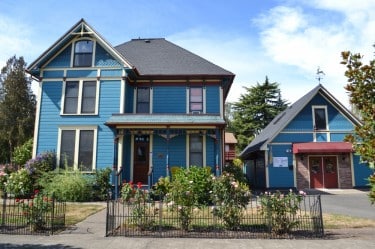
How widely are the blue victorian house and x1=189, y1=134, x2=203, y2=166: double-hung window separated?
0.06 metres

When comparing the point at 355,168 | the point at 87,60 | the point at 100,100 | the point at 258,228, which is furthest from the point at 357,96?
the point at 355,168

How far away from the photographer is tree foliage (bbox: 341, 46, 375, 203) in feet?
13.0

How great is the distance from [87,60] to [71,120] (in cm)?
365

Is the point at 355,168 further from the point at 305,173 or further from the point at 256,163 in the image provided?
the point at 256,163

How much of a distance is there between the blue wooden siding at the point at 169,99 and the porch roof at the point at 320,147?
8.25 metres

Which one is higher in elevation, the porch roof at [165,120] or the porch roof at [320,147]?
the porch roof at [165,120]

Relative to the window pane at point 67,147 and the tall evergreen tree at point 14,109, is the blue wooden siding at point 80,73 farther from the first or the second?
the tall evergreen tree at point 14,109

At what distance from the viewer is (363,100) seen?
13.6 ft

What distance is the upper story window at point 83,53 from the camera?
17781mm

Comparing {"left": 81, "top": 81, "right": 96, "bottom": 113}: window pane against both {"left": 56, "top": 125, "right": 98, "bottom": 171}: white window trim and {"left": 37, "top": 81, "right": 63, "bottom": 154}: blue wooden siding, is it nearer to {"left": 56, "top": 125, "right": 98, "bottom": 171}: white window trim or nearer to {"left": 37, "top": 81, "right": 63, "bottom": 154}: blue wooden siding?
{"left": 56, "top": 125, "right": 98, "bottom": 171}: white window trim

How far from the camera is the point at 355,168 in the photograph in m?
20.8

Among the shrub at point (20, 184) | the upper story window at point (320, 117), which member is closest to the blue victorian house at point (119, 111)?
the shrub at point (20, 184)

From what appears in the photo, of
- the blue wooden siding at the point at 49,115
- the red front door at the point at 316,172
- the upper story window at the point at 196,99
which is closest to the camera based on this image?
the blue wooden siding at the point at 49,115

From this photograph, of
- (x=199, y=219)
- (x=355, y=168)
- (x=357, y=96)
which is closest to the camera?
(x=357, y=96)
